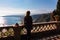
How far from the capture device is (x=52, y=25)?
45.4 feet

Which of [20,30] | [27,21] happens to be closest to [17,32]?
[20,30]

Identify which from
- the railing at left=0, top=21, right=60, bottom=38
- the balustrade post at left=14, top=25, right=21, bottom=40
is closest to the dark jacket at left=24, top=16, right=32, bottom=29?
the railing at left=0, top=21, right=60, bottom=38

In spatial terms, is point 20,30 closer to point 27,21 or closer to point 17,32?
point 17,32

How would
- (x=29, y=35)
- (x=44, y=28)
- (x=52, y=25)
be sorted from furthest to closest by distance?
(x=52, y=25), (x=44, y=28), (x=29, y=35)

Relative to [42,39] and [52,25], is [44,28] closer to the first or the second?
[52,25]

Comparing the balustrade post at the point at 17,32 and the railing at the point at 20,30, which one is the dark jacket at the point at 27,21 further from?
the balustrade post at the point at 17,32

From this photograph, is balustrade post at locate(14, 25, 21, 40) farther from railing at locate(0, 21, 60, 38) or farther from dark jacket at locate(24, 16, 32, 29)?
dark jacket at locate(24, 16, 32, 29)

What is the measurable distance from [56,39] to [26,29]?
1906 millimetres

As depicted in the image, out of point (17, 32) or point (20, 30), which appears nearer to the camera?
point (17, 32)

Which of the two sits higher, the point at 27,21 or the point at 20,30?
the point at 27,21

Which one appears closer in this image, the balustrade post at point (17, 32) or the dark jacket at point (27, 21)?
the balustrade post at point (17, 32)

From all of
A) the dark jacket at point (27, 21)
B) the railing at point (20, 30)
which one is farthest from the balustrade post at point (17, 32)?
the dark jacket at point (27, 21)

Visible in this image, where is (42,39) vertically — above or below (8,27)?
below

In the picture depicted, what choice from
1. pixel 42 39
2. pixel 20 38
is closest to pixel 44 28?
pixel 42 39
